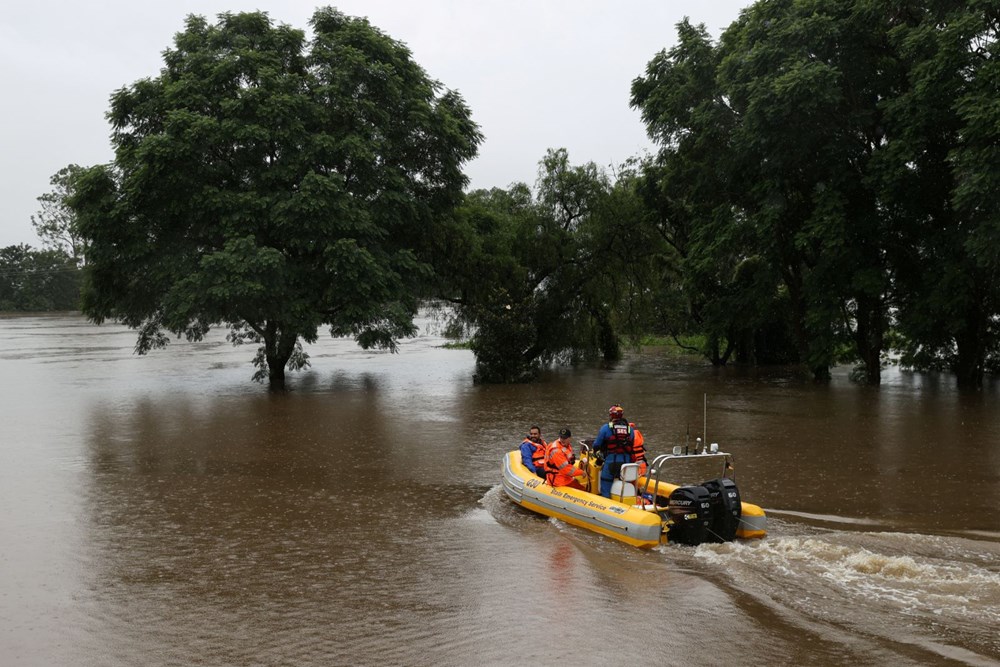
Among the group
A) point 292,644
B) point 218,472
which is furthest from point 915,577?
Answer: point 218,472

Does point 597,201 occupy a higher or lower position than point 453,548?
higher

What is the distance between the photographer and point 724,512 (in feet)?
35.6

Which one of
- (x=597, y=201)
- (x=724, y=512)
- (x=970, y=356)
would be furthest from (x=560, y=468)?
(x=597, y=201)

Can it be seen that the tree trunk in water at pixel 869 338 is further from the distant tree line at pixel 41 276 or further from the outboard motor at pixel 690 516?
the distant tree line at pixel 41 276

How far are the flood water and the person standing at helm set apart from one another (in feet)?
3.39

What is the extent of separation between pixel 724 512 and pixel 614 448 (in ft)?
6.75

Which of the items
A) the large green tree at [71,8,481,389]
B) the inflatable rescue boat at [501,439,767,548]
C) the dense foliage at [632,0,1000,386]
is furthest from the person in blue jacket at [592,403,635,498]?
the large green tree at [71,8,481,389]

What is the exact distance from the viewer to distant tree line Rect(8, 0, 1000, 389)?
79.8 ft

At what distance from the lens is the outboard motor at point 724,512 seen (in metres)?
10.9

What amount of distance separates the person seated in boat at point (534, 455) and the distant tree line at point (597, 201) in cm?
1336

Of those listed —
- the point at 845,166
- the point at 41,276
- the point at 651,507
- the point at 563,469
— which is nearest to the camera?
the point at 651,507

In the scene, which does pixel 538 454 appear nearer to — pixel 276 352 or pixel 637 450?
pixel 637 450

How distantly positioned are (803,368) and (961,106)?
47.4 ft

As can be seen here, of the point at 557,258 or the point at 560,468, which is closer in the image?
the point at 560,468
